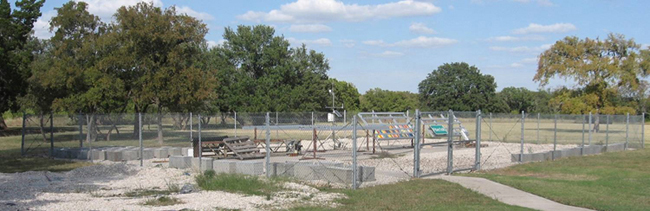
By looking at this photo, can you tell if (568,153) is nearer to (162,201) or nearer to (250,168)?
(250,168)

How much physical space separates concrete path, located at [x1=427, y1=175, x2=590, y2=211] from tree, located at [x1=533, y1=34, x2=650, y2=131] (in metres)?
39.8

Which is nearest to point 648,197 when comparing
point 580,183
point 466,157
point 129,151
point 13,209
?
point 580,183

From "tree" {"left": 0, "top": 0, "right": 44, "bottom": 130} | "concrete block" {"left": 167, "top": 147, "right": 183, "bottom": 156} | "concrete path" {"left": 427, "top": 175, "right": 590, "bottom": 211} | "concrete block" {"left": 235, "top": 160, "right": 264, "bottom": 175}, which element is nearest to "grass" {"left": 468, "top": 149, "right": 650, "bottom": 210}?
"concrete path" {"left": 427, "top": 175, "right": 590, "bottom": 211}

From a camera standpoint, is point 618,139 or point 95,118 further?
point 618,139

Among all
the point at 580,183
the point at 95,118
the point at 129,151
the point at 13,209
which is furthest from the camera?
the point at 95,118

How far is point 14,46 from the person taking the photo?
3136cm

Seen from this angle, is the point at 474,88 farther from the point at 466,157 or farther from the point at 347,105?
the point at 466,157

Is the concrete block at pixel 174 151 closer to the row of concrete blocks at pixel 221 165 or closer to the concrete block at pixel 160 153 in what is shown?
the concrete block at pixel 160 153

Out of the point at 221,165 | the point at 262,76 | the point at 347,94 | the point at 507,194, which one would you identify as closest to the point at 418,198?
the point at 507,194

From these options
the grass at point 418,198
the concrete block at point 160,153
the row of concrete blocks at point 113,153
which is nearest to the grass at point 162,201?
the grass at point 418,198

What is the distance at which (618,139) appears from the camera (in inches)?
1297

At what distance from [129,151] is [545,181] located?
587 inches

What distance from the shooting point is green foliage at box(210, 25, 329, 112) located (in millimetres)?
68625

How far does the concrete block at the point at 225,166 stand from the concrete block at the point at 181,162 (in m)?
1.49
